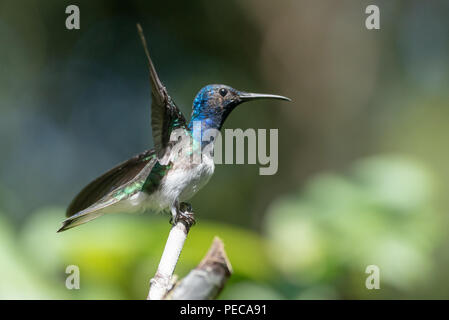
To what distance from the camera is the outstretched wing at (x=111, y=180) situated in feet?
11.1

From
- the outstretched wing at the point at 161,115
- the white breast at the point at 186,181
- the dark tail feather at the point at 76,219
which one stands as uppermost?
the outstretched wing at the point at 161,115

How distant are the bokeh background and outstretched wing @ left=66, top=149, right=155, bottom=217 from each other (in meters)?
0.87

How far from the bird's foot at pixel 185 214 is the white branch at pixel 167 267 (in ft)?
0.89

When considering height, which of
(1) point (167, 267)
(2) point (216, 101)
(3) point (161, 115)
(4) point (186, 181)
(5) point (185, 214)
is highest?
(2) point (216, 101)

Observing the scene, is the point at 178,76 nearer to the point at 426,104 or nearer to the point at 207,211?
the point at 207,211

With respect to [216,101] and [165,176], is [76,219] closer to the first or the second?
[165,176]

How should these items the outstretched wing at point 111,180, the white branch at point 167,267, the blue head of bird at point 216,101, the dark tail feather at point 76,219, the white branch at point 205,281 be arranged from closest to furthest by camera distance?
the white branch at point 205,281, the white branch at point 167,267, the dark tail feather at point 76,219, the outstretched wing at point 111,180, the blue head of bird at point 216,101

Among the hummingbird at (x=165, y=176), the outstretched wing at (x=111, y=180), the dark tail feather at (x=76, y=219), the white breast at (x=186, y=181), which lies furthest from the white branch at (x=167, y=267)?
the outstretched wing at (x=111, y=180)

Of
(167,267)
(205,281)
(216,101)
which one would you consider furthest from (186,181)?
(205,281)

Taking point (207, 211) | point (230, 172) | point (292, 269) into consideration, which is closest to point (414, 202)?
point (292, 269)

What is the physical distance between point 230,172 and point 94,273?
713 cm

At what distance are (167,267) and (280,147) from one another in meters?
6.57

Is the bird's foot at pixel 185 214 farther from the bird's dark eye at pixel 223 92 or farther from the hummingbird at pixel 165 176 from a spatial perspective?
the bird's dark eye at pixel 223 92

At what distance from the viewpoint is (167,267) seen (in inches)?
84.7
